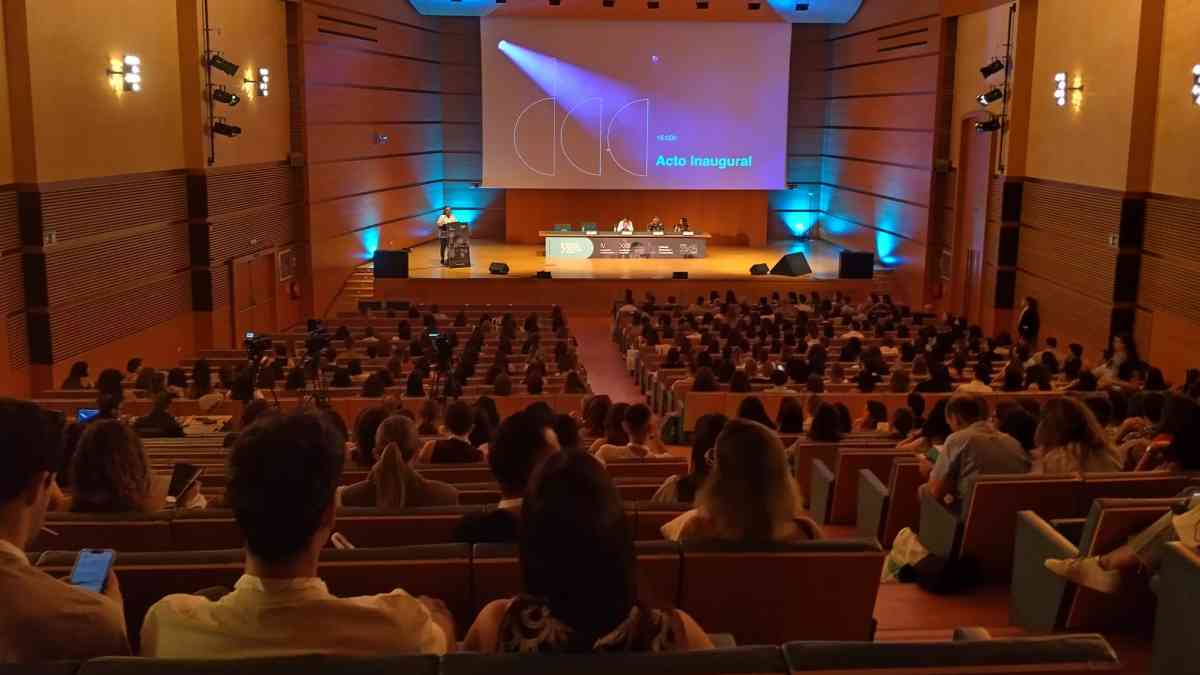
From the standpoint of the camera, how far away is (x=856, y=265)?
64.2 feet

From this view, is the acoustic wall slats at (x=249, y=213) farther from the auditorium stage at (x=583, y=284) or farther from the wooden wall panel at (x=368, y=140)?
the auditorium stage at (x=583, y=284)

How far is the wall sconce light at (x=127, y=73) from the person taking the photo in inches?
496

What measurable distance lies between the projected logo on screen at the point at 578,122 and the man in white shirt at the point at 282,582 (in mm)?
21012

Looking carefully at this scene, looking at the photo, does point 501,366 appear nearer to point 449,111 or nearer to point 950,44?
point 950,44

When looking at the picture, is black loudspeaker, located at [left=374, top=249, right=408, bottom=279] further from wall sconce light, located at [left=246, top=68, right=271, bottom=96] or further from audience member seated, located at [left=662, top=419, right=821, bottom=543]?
audience member seated, located at [left=662, top=419, right=821, bottom=543]

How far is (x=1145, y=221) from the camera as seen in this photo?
12.7 metres

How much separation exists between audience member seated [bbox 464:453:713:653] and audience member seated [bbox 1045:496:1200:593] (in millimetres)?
2442

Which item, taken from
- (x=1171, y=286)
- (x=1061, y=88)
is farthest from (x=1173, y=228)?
(x=1061, y=88)

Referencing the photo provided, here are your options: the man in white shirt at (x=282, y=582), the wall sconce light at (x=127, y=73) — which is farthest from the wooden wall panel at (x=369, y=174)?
the man in white shirt at (x=282, y=582)

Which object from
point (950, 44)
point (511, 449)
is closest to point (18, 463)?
point (511, 449)

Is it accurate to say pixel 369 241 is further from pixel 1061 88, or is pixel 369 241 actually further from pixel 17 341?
pixel 1061 88

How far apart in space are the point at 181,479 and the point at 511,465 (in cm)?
207

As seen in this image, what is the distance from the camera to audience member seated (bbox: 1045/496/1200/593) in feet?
12.2

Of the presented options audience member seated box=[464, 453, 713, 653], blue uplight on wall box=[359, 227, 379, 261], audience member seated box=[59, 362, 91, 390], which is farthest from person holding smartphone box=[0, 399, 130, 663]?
blue uplight on wall box=[359, 227, 379, 261]
